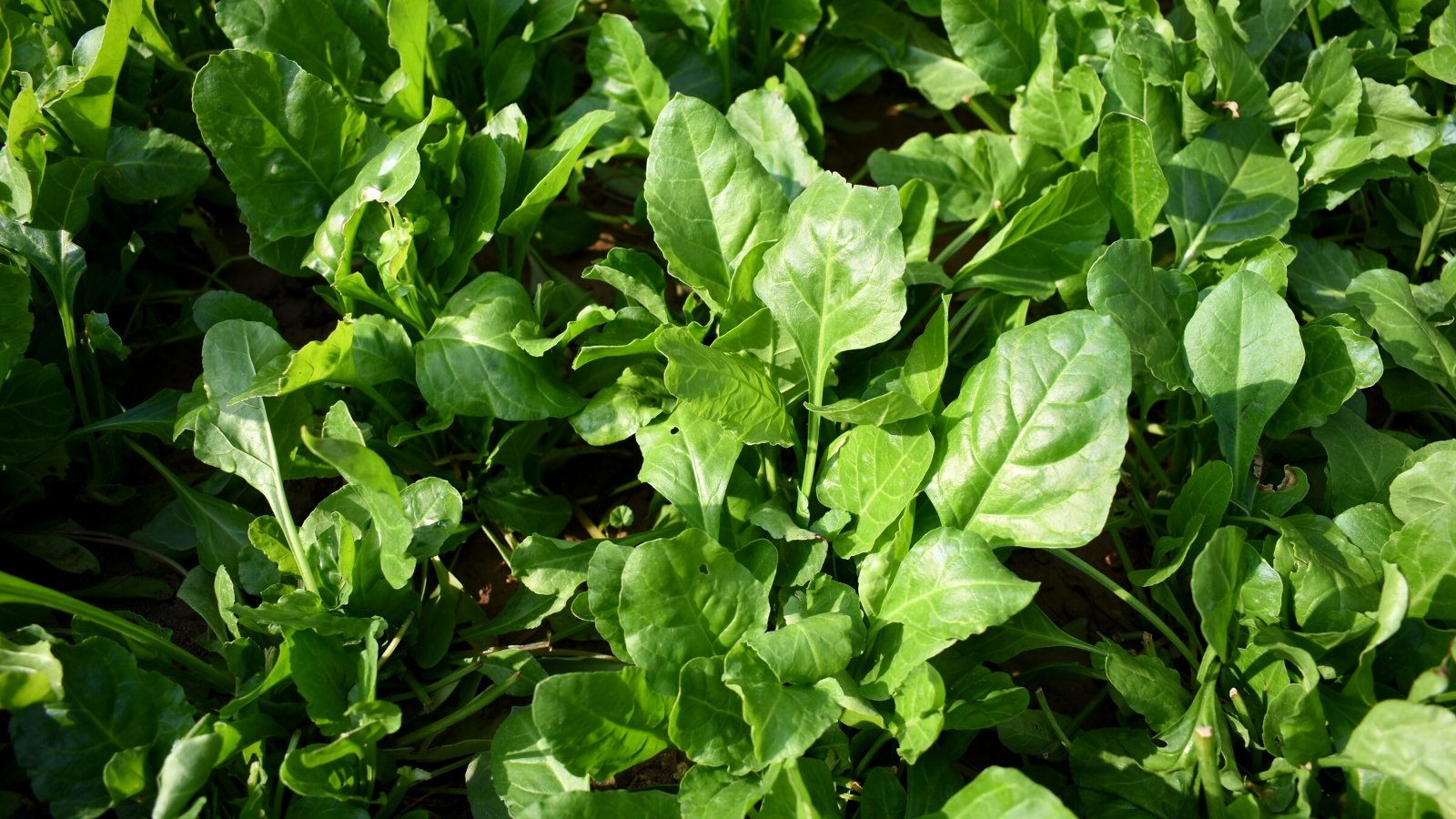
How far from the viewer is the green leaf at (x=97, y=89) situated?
1.36 metres

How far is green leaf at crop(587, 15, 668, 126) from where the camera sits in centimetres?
167

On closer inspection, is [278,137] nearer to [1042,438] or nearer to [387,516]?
[387,516]

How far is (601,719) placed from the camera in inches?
43.8

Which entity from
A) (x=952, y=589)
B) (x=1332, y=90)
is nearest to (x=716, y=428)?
(x=952, y=589)

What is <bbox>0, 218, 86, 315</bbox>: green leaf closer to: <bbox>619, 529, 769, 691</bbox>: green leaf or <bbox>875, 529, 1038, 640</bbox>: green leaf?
<bbox>619, 529, 769, 691</bbox>: green leaf

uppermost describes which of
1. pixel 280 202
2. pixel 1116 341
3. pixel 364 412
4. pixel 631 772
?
pixel 280 202

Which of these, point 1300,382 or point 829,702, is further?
point 1300,382

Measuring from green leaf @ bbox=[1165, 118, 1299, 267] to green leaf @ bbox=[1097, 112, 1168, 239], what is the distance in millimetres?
58

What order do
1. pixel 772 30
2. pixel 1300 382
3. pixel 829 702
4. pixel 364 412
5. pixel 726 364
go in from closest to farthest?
pixel 829 702
pixel 726 364
pixel 1300 382
pixel 364 412
pixel 772 30

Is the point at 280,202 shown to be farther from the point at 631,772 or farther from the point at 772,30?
the point at 772,30

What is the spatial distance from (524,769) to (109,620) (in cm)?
46

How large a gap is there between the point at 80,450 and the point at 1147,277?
4.59ft

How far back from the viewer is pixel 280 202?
4.82 ft

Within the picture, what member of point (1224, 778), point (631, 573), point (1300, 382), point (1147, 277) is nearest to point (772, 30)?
point (1147, 277)
